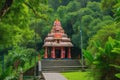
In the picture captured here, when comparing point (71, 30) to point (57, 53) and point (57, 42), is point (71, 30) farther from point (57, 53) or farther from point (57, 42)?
point (57, 42)

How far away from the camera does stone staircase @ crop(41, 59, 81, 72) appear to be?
32.0m

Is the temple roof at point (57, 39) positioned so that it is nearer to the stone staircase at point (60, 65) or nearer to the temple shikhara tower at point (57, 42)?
the temple shikhara tower at point (57, 42)

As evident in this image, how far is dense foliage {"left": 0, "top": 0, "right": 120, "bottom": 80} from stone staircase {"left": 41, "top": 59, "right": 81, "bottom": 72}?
2.14 metres

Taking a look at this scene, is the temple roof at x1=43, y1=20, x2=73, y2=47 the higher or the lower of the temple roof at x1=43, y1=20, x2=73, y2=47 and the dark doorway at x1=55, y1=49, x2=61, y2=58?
the higher

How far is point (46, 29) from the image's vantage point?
157ft

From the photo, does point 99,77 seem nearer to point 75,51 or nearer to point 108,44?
point 108,44

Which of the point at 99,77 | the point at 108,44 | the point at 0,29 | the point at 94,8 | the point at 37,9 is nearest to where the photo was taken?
the point at 108,44

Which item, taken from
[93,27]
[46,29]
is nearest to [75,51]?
[46,29]

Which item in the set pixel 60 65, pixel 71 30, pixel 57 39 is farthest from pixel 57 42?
pixel 71 30

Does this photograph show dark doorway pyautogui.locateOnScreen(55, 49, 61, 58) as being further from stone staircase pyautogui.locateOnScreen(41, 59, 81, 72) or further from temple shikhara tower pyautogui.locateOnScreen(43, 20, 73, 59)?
stone staircase pyautogui.locateOnScreen(41, 59, 81, 72)

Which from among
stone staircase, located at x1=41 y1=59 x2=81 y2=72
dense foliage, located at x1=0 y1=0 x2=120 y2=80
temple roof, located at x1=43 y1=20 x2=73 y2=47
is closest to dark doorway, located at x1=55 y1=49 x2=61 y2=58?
dense foliage, located at x1=0 y1=0 x2=120 y2=80

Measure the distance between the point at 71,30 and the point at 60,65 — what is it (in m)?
13.3

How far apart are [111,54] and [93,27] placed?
2980 centimetres

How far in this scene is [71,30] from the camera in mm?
48156
